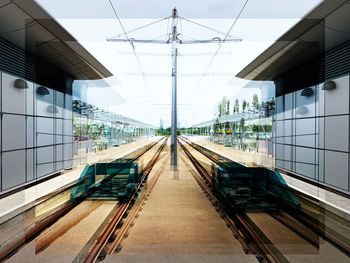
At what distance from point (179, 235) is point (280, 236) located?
241 cm

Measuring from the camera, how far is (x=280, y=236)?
20.2ft

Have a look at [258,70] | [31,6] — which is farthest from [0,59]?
[258,70]

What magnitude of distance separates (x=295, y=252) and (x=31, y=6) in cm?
944

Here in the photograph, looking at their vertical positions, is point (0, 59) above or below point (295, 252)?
above

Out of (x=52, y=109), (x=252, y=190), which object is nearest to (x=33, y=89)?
(x=52, y=109)

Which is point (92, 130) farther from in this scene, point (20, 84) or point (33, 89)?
point (20, 84)

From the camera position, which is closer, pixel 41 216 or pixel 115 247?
pixel 115 247

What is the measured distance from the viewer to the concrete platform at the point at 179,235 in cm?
503

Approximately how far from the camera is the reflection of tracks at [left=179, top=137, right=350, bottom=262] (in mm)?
5219

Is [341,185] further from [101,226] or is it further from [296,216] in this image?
[101,226]

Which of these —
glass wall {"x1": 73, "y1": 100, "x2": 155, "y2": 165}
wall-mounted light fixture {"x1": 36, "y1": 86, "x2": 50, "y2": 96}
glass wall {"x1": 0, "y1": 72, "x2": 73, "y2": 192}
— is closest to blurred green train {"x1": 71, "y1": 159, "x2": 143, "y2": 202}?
glass wall {"x1": 0, "y1": 72, "x2": 73, "y2": 192}

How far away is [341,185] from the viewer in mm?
9570

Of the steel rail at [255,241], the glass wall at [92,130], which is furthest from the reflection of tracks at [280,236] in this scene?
the glass wall at [92,130]

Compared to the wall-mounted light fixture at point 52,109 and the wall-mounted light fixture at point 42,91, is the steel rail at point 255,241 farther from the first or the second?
the wall-mounted light fixture at point 52,109
